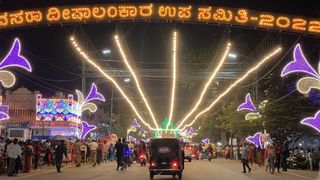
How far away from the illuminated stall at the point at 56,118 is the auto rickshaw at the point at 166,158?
21.8m

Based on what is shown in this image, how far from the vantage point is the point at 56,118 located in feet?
159

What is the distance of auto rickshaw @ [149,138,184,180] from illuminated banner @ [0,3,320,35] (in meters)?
6.12

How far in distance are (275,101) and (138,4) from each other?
1917cm

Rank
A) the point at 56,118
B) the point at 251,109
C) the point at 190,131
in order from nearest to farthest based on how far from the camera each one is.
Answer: the point at 251,109, the point at 56,118, the point at 190,131

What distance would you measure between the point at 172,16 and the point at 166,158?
703 centimetres

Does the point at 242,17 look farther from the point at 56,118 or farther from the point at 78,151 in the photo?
the point at 56,118

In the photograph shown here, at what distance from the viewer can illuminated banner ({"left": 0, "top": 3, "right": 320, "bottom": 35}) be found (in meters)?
27.5

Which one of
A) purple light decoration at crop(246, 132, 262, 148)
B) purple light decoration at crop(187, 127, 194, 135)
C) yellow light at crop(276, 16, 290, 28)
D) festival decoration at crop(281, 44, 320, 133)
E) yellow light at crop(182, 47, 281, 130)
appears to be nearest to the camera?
yellow light at crop(276, 16, 290, 28)

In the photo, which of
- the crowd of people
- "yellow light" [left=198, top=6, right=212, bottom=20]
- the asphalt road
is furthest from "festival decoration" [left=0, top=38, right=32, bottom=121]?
"yellow light" [left=198, top=6, right=212, bottom=20]

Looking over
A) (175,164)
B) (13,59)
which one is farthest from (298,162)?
(13,59)

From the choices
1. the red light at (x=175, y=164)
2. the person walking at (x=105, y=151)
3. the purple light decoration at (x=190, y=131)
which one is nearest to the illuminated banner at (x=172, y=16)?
the red light at (x=175, y=164)

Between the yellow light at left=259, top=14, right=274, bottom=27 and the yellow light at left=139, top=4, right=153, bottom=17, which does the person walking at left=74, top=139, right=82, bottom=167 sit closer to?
the yellow light at left=139, top=4, right=153, bottom=17

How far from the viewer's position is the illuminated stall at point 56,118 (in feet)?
156

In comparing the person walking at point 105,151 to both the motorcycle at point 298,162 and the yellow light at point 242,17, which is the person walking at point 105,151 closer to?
the motorcycle at point 298,162
